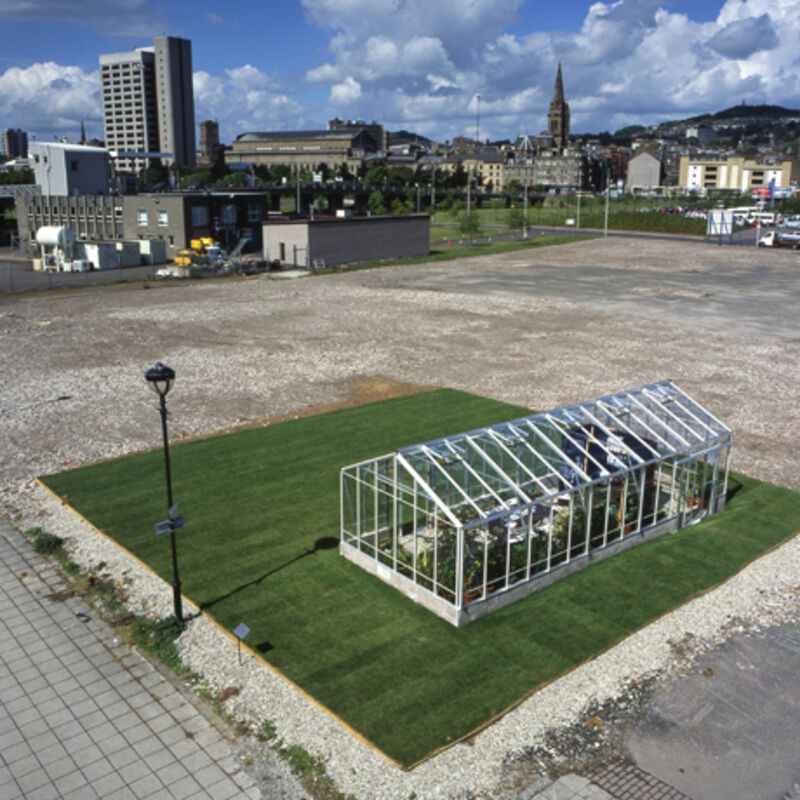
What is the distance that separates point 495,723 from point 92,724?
6882 mm

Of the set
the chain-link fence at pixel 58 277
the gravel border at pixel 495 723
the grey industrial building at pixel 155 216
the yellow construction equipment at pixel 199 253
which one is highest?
the grey industrial building at pixel 155 216

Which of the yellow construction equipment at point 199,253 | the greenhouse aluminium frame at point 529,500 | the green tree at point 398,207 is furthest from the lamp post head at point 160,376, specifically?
the green tree at point 398,207

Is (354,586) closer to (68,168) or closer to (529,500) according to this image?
(529,500)

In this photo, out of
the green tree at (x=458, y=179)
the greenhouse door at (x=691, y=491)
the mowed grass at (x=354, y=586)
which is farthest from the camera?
the green tree at (x=458, y=179)

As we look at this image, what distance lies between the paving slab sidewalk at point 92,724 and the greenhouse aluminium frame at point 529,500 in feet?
17.9

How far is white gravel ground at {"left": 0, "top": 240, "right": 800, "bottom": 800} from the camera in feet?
43.0

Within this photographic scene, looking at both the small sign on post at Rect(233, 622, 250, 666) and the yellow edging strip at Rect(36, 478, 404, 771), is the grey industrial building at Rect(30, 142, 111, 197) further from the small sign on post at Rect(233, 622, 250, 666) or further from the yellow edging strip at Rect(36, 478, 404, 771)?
the small sign on post at Rect(233, 622, 250, 666)

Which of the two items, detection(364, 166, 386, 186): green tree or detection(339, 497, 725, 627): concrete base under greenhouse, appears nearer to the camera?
detection(339, 497, 725, 627): concrete base under greenhouse

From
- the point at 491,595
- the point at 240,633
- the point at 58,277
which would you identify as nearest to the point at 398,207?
A: the point at 58,277

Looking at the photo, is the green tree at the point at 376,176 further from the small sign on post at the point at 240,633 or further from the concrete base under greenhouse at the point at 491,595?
the small sign on post at the point at 240,633

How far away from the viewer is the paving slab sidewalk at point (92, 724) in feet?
37.4

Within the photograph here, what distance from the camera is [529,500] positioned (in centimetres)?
1603

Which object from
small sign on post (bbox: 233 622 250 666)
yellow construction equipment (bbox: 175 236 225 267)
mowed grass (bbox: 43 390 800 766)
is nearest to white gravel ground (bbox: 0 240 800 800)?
small sign on post (bbox: 233 622 250 666)

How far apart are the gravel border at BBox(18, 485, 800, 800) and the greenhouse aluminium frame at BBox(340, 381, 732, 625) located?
97.3 inches
